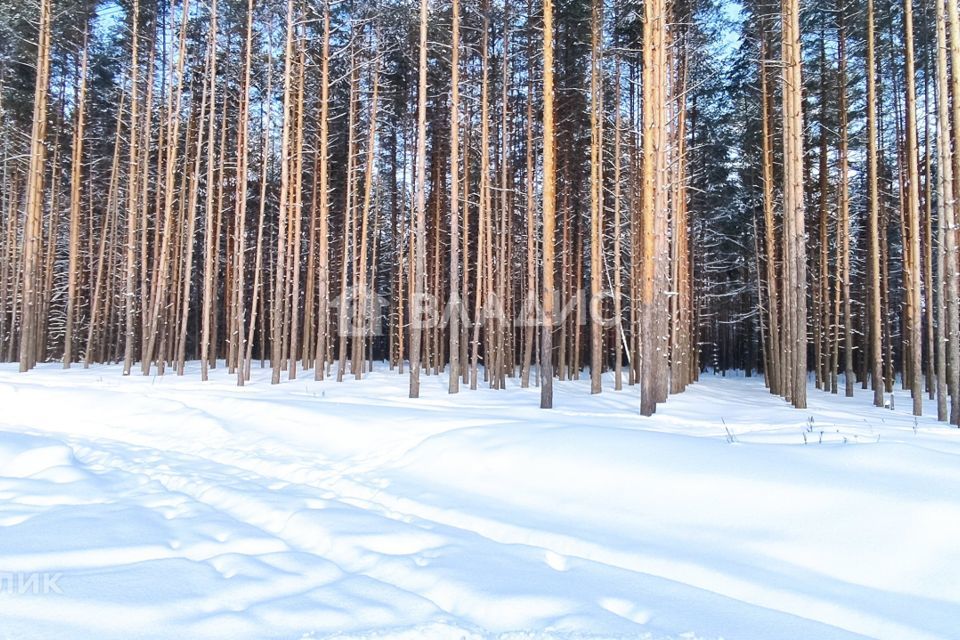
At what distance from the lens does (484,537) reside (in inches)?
143

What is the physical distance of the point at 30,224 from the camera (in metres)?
16.0

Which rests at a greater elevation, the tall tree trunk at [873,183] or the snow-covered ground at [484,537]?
the tall tree trunk at [873,183]

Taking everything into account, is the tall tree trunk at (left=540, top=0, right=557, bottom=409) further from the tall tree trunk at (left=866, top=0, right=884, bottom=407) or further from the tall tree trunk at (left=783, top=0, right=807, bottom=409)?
the tall tree trunk at (left=866, top=0, right=884, bottom=407)

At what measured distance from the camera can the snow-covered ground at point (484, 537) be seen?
7.89 ft

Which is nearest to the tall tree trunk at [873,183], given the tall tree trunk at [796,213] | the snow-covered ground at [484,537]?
the tall tree trunk at [796,213]

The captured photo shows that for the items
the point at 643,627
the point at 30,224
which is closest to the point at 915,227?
the point at 643,627

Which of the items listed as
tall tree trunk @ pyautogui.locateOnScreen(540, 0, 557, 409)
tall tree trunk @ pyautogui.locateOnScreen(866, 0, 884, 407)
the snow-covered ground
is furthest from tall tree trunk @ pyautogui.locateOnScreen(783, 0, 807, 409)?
tall tree trunk @ pyautogui.locateOnScreen(540, 0, 557, 409)

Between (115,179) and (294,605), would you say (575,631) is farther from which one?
(115,179)

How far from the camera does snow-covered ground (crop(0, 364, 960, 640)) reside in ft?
7.89

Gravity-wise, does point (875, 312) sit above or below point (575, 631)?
above

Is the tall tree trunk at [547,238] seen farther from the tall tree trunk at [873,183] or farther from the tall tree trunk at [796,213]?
the tall tree trunk at [873,183]

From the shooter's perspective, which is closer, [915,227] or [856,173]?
[915,227]

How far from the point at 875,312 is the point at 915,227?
330 centimetres

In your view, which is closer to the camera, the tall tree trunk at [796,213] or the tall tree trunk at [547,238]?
the tall tree trunk at [547,238]
